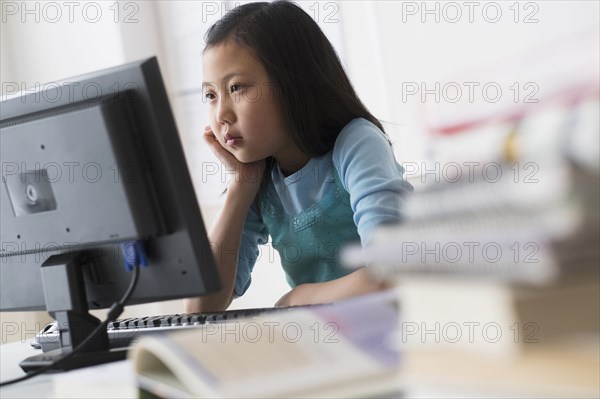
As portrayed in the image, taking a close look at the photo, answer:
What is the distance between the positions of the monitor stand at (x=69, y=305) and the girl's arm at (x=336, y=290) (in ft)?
1.05

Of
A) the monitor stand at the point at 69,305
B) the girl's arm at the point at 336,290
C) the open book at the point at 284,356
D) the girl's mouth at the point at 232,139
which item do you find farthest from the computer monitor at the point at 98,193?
the girl's mouth at the point at 232,139

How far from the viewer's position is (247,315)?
118 cm

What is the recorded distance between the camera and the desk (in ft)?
2.71

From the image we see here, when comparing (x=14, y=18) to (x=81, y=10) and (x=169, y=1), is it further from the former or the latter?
(x=169, y=1)

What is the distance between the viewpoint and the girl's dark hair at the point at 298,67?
165 cm

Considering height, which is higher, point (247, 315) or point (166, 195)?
point (166, 195)

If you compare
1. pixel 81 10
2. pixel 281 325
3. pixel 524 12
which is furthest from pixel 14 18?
pixel 281 325

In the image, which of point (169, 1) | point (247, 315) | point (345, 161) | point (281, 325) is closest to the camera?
point (281, 325)

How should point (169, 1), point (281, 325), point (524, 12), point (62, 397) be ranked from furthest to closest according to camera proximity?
point (169, 1), point (524, 12), point (62, 397), point (281, 325)

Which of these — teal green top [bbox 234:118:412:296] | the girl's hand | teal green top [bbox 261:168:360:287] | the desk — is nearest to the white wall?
teal green top [bbox 234:118:412:296]

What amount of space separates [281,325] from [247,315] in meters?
0.50

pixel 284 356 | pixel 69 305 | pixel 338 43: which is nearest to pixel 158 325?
pixel 69 305

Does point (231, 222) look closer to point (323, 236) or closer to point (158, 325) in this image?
point (323, 236)

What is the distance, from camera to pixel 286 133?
5.49 feet
